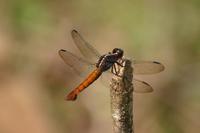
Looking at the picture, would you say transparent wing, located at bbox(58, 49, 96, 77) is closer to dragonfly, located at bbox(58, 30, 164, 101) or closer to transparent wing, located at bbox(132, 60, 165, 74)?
dragonfly, located at bbox(58, 30, 164, 101)

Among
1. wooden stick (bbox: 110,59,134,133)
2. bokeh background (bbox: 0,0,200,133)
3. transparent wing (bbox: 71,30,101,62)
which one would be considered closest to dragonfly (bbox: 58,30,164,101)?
transparent wing (bbox: 71,30,101,62)

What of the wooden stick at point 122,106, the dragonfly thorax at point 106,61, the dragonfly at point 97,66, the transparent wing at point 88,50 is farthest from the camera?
the transparent wing at point 88,50

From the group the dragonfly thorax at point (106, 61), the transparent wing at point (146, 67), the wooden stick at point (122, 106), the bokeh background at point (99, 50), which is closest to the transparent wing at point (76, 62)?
the dragonfly thorax at point (106, 61)

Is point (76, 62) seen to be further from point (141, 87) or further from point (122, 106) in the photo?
point (122, 106)

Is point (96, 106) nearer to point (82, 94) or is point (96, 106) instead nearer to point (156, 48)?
point (82, 94)

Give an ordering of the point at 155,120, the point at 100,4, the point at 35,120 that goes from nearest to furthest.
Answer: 1. the point at 155,120
2. the point at 35,120
3. the point at 100,4

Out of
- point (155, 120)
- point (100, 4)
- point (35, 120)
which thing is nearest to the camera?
point (155, 120)

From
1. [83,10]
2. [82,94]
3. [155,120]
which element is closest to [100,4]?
[83,10]

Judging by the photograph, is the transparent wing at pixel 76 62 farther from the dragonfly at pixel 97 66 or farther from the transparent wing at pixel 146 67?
the transparent wing at pixel 146 67

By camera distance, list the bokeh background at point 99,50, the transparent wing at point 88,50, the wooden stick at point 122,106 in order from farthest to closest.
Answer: the bokeh background at point 99,50, the transparent wing at point 88,50, the wooden stick at point 122,106
